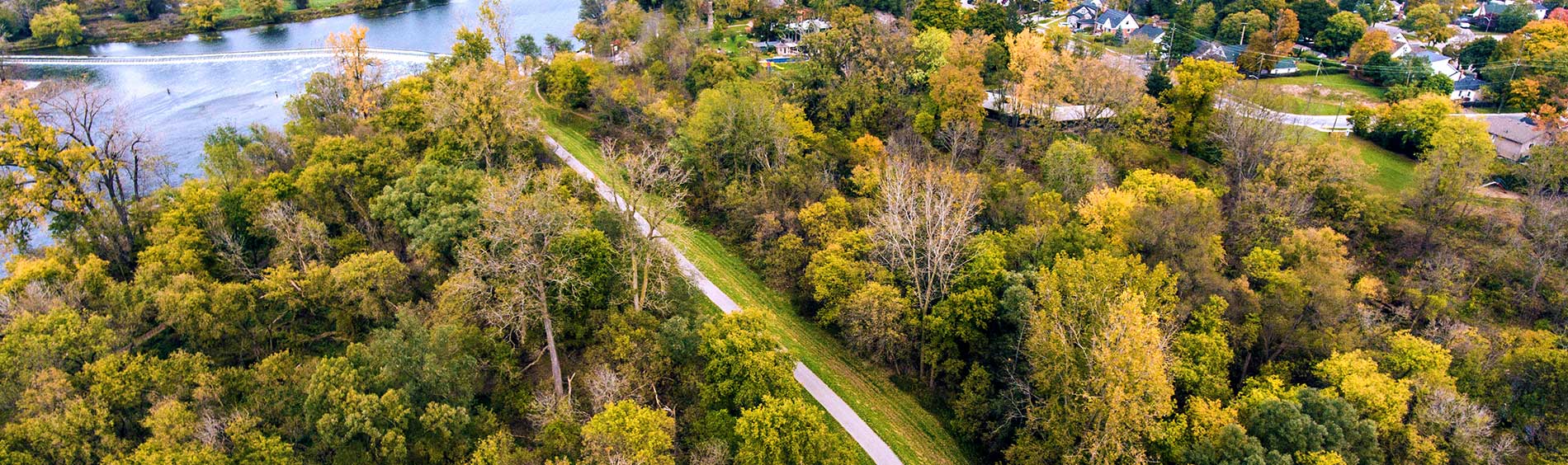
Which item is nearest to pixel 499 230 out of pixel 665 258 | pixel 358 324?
pixel 665 258

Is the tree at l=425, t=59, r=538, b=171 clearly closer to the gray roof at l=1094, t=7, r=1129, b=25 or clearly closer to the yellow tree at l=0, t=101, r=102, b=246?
the yellow tree at l=0, t=101, r=102, b=246

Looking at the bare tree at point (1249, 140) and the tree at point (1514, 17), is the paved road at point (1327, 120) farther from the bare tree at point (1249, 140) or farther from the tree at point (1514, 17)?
the tree at point (1514, 17)

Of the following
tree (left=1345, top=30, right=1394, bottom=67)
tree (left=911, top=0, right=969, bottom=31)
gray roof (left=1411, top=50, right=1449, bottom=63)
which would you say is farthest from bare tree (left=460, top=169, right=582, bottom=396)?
gray roof (left=1411, top=50, right=1449, bottom=63)

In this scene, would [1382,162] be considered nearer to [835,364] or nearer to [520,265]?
[835,364]

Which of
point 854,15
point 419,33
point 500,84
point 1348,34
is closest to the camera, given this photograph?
point 500,84

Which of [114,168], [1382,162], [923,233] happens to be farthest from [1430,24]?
[114,168]

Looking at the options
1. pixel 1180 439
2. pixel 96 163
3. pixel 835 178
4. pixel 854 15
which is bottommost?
pixel 1180 439

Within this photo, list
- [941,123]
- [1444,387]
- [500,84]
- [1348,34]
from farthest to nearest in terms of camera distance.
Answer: [1348,34] → [941,123] → [500,84] → [1444,387]

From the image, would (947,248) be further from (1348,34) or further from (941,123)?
(1348,34)
